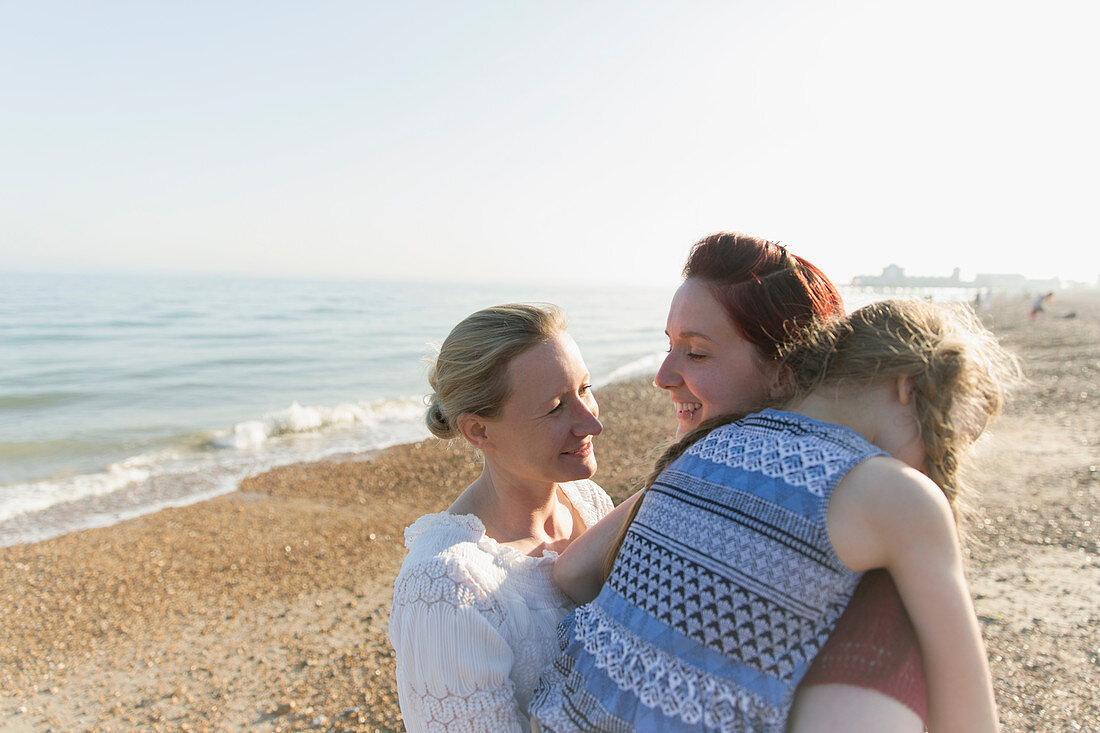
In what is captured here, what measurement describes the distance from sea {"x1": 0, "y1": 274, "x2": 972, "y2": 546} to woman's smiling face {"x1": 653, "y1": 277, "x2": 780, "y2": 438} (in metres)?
0.32

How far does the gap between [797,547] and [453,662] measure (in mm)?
918

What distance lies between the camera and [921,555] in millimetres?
1276

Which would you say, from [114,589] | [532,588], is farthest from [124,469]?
[532,588]

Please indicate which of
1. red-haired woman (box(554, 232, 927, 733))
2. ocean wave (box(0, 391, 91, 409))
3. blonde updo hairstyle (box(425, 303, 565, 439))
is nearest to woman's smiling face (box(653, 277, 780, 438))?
red-haired woman (box(554, 232, 927, 733))

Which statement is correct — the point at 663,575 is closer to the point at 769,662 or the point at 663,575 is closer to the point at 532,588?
the point at 769,662

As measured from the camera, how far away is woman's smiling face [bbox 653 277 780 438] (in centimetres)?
192

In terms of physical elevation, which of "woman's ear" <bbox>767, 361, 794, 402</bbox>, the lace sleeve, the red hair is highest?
the red hair

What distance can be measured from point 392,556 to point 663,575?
6.34 meters

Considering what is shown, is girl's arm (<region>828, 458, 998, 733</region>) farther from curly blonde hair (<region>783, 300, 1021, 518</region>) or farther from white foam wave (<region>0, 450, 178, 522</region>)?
white foam wave (<region>0, 450, 178, 522</region>)

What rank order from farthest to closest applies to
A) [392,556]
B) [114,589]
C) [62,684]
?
[392,556]
[114,589]
[62,684]

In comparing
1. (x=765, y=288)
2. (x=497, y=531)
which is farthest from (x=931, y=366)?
(x=497, y=531)

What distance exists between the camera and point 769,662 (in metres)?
1.32

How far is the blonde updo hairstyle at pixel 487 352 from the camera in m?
2.20

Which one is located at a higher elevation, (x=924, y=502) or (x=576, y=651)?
(x=924, y=502)
